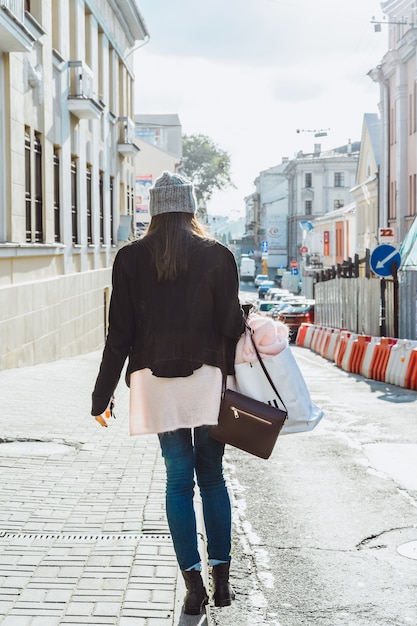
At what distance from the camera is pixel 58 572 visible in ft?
14.7

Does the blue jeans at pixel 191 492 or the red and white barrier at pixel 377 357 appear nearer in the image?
the blue jeans at pixel 191 492

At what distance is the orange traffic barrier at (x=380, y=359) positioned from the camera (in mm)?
17578

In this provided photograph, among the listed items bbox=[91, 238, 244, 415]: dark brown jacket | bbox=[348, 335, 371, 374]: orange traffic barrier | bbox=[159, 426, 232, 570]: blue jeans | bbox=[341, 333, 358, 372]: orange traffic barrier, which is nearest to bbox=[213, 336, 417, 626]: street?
bbox=[159, 426, 232, 570]: blue jeans

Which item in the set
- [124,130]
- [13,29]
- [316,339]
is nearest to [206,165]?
[124,130]

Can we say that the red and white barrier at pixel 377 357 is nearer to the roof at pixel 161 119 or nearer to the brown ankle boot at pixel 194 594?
the brown ankle boot at pixel 194 594

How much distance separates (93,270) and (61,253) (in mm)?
5002

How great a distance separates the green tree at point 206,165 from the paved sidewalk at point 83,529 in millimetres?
94098

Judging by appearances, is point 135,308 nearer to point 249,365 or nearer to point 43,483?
point 249,365

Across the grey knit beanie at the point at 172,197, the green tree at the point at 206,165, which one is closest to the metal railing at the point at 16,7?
the grey knit beanie at the point at 172,197

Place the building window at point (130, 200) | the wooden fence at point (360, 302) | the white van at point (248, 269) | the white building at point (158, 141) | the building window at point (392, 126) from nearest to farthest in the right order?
the wooden fence at point (360, 302) < the building window at point (130, 200) < the building window at point (392, 126) < the white building at point (158, 141) < the white van at point (248, 269)

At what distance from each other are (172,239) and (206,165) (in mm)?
99961

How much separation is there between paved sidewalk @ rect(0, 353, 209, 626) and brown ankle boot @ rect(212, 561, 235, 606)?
0.54 ft

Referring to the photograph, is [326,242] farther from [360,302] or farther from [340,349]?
[340,349]

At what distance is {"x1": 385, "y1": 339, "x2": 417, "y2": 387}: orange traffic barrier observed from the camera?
16.3 meters
